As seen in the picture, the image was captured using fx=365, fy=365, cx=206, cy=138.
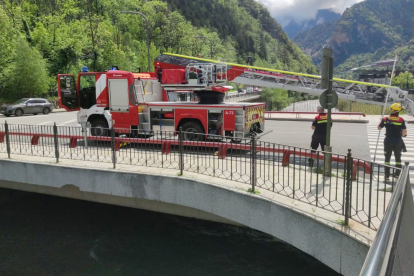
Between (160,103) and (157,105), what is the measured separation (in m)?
0.15

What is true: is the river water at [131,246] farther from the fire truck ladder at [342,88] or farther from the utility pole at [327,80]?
the fire truck ladder at [342,88]

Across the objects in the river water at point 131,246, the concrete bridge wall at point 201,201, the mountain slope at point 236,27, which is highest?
the mountain slope at point 236,27

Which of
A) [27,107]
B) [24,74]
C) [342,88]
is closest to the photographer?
[342,88]

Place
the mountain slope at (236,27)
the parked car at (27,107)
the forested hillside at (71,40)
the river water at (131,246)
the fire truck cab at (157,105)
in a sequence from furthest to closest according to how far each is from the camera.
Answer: the mountain slope at (236,27), the forested hillside at (71,40), the parked car at (27,107), the fire truck cab at (157,105), the river water at (131,246)

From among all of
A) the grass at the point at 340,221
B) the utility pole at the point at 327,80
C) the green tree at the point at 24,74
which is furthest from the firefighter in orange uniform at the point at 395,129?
the green tree at the point at 24,74

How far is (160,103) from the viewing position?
40.4ft

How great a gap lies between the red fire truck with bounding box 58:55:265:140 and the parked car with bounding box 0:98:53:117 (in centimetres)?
1940

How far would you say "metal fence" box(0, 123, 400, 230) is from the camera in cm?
573

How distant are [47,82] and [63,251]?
34.0 m

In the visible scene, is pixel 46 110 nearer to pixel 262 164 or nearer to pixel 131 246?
pixel 131 246

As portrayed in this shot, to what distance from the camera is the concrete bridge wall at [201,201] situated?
5.36 meters

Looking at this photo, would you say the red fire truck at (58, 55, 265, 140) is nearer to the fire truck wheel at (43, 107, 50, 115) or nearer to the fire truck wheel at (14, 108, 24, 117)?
the fire truck wheel at (14, 108, 24, 117)

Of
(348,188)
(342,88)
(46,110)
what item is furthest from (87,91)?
(46,110)

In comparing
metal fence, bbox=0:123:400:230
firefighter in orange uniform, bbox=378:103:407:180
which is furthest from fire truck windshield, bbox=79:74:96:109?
firefighter in orange uniform, bbox=378:103:407:180
